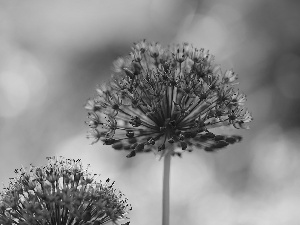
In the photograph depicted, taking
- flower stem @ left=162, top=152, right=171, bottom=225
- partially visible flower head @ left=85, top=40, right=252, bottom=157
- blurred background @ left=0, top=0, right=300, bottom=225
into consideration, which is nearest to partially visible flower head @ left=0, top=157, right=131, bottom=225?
partially visible flower head @ left=85, top=40, right=252, bottom=157

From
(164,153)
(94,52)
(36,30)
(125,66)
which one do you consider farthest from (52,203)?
(36,30)

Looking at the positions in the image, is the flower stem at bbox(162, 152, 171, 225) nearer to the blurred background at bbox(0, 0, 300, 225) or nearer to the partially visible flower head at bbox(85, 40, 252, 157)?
the partially visible flower head at bbox(85, 40, 252, 157)

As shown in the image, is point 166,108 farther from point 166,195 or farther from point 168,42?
point 168,42

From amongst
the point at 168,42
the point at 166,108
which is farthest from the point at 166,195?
the point at 168,42

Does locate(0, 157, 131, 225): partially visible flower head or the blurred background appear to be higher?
the blurred background

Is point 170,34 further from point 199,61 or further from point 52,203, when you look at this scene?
point 52,203

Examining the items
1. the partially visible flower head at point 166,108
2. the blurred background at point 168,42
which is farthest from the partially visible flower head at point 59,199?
the blurred background at point 168,42
